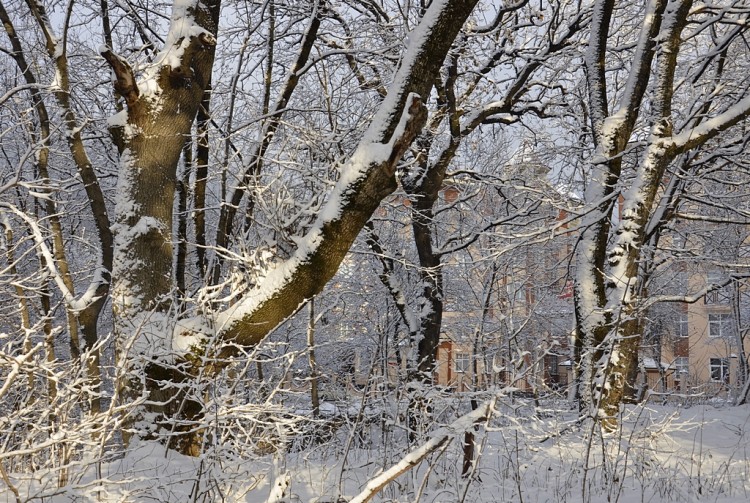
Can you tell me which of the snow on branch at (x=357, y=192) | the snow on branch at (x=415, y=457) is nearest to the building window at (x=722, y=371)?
the snow on branch at (x=357, y=192)

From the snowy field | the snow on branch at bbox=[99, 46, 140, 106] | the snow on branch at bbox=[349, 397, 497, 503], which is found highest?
the snow on branch at bbox=[99, 46, 140, 106]

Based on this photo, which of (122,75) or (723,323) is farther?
(723,323)

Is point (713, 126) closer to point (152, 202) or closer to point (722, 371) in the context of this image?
point (152, 202)

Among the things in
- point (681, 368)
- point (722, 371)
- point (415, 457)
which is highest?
point (415, 457)

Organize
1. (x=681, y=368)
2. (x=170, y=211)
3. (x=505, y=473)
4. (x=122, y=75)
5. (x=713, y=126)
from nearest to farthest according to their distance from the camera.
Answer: (x=122, y=75), (x=170, y=211), (x=505, y=473), (x=713, y=126), (x=681, y=368)

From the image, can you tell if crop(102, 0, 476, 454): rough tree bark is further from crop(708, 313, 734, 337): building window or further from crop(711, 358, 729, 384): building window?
crop(708, 313, 734, 337): building window

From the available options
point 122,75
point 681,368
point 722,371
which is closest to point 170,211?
point 122,75

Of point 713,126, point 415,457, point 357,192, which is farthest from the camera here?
point 713,126

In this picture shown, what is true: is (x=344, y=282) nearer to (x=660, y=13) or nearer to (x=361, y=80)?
(x=361, y=80)

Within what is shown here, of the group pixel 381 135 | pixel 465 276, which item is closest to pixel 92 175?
pixel 381 135

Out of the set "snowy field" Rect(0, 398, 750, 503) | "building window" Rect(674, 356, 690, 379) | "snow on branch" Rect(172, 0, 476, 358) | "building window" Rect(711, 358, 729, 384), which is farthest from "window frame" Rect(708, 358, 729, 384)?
"snow on branch" Rect(172, 0, 476, 358)

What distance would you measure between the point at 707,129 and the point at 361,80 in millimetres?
5410

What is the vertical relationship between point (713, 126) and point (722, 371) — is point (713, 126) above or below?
above

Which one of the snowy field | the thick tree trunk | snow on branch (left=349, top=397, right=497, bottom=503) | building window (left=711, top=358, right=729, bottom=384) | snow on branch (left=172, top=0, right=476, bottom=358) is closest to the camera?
snow on branch (left=349, top=397, right=497, bottom=503)
